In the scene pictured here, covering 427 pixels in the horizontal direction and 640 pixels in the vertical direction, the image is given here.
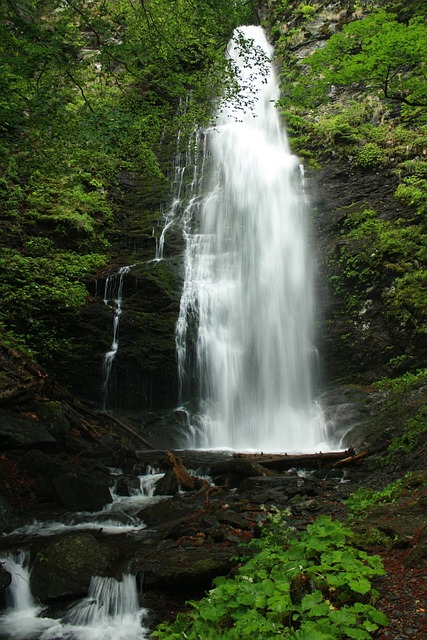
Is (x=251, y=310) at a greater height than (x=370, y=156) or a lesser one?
lesser

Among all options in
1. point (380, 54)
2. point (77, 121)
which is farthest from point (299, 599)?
point (380, 54)

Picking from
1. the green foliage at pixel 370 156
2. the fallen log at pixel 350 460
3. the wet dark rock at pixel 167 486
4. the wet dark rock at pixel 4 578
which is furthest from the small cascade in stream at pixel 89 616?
the green foliage at pixel 370 156

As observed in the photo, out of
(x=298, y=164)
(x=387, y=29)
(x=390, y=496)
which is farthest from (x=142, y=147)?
(x=298, y=164)

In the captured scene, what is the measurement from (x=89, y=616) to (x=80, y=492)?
2.69m

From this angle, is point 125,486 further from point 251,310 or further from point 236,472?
point 251,310

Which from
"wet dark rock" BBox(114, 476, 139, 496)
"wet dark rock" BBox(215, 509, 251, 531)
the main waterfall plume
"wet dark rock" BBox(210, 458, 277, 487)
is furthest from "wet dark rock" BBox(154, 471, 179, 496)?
the main waterfall plume

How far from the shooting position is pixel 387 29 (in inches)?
298

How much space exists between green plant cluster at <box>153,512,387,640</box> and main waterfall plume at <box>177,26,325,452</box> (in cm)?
818

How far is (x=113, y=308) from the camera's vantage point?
571 inches

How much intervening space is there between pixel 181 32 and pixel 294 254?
339 inches

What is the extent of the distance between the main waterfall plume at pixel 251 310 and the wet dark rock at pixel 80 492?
5676 mm

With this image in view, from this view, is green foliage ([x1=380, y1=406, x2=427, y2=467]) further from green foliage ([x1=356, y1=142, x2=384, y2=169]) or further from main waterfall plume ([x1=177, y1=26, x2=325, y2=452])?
green foliage ([x1=356, y1=142, x2=384, y2=169])

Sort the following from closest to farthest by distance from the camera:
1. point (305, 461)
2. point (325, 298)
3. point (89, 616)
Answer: point (89, 616)
point (305, 461)
point (325, 298)

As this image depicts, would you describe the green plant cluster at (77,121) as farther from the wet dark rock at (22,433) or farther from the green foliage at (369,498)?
the green foliage at (369,498)
